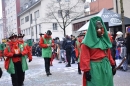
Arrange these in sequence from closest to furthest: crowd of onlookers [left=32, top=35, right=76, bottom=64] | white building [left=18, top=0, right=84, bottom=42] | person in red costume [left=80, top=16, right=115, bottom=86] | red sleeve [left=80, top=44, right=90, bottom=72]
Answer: red sleeve [left=80, top=44, right=90, bottom=72] < person in red costume [left=80, top=16, right=115, bottom=86] < crowd of onlookers [left=32, top=35, right=76, bottom=64] < white building [left=18, top=0, right=84, bottom=42]

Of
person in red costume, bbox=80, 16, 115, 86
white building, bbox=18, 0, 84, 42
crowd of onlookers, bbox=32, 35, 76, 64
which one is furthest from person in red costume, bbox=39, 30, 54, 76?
white building, bbox=18, 0, 84, 42

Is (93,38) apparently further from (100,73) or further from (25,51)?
(25,51)

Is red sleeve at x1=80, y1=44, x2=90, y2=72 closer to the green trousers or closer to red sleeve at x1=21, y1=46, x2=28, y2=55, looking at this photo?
the green trousers

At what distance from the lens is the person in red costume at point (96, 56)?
4.81 metres

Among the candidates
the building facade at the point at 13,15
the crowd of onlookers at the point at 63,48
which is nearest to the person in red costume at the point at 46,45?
the crowd of onlookers at the point at 63,48

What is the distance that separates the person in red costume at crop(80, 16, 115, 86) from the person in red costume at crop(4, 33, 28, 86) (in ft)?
11.8

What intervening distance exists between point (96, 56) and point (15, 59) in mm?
3848

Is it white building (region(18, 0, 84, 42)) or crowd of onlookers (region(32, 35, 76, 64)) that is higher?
white building (region(18, 0, 84, 42))

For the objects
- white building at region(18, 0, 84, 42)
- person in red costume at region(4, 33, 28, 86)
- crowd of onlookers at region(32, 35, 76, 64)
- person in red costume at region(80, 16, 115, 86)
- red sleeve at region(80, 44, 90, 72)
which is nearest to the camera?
red sleeve at region(80, 44, 90, 72)

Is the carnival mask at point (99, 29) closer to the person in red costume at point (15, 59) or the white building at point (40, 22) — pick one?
the person in red costume at point (15, 59)

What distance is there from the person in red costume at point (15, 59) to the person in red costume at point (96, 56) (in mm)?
3590

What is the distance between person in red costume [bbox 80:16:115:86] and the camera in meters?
4.81

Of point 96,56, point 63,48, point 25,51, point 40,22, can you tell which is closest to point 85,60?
point 96,56

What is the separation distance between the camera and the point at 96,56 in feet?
16.0
